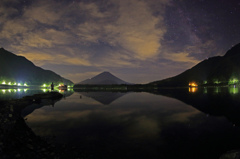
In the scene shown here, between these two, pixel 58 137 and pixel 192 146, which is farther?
pixel 58 137

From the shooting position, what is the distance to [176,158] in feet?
35.2

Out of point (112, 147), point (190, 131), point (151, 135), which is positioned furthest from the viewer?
point (190, 131)

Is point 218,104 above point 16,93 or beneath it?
beneath

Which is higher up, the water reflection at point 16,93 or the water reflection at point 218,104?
the water reflection at point 16,93

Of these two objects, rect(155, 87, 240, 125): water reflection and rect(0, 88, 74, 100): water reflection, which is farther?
rect(0, 88, 74, 100): water reflection

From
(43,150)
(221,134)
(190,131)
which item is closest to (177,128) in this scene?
(190,131)

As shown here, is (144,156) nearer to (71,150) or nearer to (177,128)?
(71,150)

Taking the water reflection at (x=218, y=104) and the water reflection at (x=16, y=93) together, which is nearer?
the water reflection at (x=218, y=104)

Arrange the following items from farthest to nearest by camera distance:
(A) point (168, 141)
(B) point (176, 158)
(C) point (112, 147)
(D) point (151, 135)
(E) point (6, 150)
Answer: (D) point (151, 135)
(A) point (168, 141)
(C) point (112, 147)
(B) point (176, 158)
(E) point (6, 150)

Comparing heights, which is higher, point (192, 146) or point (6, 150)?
point (6, 150)

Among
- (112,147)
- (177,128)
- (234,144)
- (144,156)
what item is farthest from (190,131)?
(112,147)

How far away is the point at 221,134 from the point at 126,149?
37.0 ft

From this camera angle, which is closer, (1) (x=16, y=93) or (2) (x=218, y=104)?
(2) (x=218, y=104)

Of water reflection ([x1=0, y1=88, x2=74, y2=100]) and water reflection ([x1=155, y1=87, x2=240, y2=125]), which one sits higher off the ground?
water reflection ([x1=0, y1=88, x2=74, y2=100])
